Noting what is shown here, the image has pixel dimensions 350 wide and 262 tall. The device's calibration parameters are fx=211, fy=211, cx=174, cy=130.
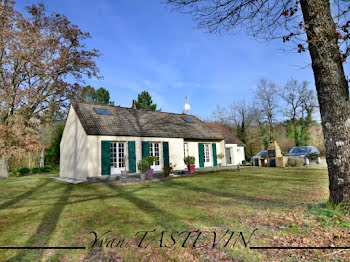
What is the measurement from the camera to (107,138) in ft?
44.8

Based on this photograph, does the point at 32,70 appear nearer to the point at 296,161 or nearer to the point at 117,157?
the point at 117,157

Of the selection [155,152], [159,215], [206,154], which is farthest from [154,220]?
[206,154]

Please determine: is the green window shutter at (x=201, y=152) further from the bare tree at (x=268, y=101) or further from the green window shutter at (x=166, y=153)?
the bare tree at (x=268, y=101)

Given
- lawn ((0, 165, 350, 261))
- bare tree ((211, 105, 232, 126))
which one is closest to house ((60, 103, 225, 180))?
lawn ((0, 165, 350, 261))

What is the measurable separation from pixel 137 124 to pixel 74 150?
4776mm

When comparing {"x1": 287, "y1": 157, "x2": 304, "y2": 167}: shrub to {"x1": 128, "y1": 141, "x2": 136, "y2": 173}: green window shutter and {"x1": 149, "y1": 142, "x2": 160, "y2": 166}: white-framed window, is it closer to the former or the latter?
{"x1": 149, "y1": 142, "x2": 160, "y2": 166}: white-framed window

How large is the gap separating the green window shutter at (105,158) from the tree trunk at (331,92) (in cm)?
1184

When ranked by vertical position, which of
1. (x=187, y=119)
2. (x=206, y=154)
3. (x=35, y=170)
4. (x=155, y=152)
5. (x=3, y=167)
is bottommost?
(x=35, y=170)

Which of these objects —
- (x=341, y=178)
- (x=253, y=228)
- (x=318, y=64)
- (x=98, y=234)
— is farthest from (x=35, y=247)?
(x=318, y=64)

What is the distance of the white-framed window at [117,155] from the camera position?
14000 mm

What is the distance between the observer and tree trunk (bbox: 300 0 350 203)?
142 inches

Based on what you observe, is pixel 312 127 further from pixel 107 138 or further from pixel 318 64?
pixel 318 64

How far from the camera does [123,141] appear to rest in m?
14.5

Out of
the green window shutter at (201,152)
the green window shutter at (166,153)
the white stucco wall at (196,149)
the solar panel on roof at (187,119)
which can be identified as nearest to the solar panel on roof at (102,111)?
the green window shutter at (166,153)
